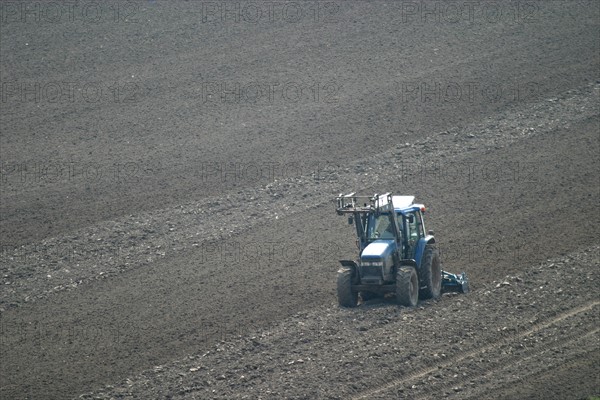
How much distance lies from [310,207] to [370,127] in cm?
458

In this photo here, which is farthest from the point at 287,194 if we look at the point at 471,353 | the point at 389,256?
the point at 471,353

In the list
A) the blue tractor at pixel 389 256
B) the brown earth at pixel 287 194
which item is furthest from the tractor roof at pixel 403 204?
the brown earth at pixel 287 194

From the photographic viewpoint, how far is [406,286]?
15.7 metres

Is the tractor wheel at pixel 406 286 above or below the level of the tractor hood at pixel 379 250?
below

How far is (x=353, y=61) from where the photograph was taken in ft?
97.2

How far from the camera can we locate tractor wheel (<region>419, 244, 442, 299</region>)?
16516 millimetres

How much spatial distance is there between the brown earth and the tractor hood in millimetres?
1004

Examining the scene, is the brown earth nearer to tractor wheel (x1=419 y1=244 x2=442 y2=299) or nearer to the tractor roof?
tractor wheel (x1=419 y1=244 x2=442 y2=299)

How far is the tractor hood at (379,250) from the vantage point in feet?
51.5

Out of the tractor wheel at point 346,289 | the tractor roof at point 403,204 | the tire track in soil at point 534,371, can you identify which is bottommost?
the tire track in soil at point 534,371

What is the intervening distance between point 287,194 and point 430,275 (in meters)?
7.58

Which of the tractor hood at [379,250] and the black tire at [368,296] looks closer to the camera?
the tractor hood at [379,250]

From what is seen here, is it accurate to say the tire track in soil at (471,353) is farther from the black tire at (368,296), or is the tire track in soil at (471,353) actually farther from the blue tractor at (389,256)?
the black tire at (368,296)

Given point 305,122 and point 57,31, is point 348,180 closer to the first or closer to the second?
point 305,122
